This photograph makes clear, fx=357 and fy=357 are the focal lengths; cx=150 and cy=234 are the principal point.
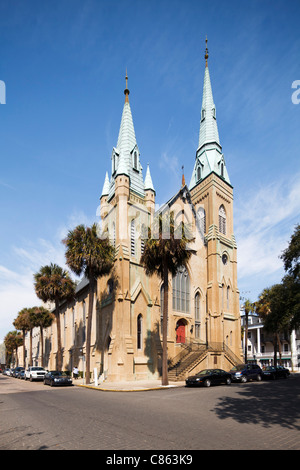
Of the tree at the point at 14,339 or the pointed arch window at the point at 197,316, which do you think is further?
the tree at the point at 14,339

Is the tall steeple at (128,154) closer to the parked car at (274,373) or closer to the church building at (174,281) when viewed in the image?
the church building at (174,281)

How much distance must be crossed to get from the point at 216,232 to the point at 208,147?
12.1m

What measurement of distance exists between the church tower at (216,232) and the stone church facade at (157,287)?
0.11 meters

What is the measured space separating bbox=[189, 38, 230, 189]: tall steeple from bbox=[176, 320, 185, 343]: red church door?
686 inches

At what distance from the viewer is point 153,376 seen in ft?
102

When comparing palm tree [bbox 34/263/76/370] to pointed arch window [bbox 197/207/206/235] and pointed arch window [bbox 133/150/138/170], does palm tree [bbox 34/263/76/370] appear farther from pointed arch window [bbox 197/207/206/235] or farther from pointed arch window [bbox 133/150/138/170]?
pointed arch window [bbox 197/207/206/235]

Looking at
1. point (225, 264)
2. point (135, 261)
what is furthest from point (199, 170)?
point (135, 261)

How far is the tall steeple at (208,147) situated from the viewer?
43500mm

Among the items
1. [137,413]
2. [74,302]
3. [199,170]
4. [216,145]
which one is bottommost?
[137,413]

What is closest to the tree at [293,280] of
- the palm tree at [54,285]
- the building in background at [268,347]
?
the palm tree at [54,285]

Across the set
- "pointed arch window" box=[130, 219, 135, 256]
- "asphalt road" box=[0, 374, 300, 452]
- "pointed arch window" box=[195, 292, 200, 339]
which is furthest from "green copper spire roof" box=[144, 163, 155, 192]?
"asphalt road" box=[0, 374, 300, 452]

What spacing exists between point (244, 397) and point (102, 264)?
635 inches

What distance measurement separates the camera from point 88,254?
2886 centimetres

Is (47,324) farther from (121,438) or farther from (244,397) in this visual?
(121,438)
